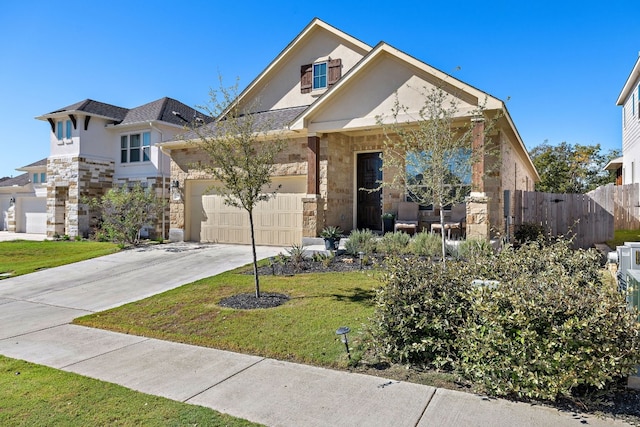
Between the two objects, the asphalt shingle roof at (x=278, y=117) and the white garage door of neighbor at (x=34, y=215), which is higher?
the asphalt shingle roof at (x=278, y=117)

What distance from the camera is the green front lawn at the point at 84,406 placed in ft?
10.9

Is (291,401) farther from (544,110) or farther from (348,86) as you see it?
(544,110)

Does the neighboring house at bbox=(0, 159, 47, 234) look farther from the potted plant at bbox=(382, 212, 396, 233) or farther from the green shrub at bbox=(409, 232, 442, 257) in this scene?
the green shrub at bbox=(409, 232, 442, 257)

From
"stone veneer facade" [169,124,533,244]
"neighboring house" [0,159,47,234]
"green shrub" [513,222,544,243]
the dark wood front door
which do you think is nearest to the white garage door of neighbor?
"neighboring house" [0,159,47,234]

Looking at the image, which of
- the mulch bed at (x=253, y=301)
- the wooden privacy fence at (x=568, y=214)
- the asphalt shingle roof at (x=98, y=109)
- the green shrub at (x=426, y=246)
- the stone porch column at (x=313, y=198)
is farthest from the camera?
the asphalt shingle roof at (x=98, y=109)

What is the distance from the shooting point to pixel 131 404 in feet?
11.9

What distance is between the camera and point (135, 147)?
867 inches

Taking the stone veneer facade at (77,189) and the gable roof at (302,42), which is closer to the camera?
the gable roof at (302,42)

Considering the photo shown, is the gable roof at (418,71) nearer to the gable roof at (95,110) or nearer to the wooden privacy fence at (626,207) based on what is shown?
the wooden privacy fence at (626,207)

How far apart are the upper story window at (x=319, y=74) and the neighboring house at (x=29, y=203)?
22.2 m

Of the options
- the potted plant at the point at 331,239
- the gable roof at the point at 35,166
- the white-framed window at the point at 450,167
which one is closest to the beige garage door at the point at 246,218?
the potted plant at the point at 331,239

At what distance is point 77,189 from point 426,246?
19773 millimetres

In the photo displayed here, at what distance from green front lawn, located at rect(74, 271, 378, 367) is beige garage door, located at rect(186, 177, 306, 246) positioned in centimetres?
494

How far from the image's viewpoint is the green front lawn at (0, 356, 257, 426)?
131 inches
